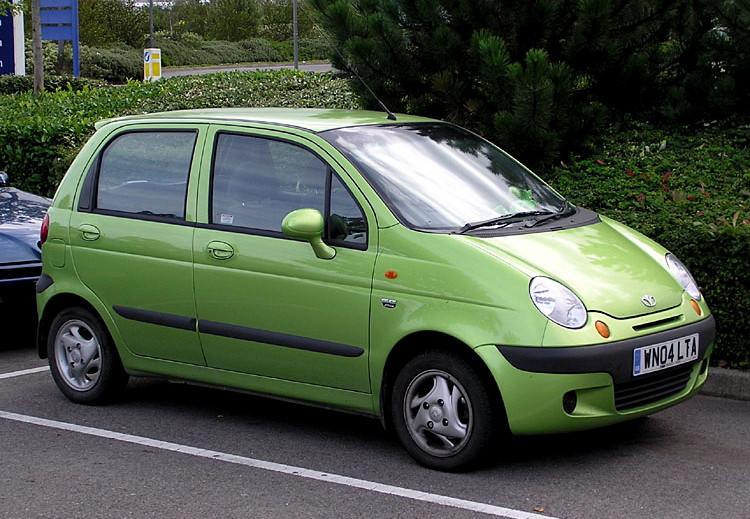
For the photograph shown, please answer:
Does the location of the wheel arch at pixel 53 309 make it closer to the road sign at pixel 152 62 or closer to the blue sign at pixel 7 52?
the blue sign at pixel 7 52

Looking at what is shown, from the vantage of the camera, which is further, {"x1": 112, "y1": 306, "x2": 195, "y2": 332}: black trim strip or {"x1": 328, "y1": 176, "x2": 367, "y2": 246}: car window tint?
{"x1": 112, "y1": 306, "x2": 195, "y2": 332}: black trim strip

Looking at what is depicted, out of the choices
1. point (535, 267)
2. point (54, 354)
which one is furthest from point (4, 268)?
point (535, 267)

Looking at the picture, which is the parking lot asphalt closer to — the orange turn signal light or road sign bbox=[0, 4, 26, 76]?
the orange turn signal light

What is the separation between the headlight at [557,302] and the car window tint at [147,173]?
6.90ft

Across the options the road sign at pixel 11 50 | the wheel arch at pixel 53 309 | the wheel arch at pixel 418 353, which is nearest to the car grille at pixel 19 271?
the wheel arch at pixel 53 309

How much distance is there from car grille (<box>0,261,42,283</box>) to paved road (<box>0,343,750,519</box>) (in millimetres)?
1754

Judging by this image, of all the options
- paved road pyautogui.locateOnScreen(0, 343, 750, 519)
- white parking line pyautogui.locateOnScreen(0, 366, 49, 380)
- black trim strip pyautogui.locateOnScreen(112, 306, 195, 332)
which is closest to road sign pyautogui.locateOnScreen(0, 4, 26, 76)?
white parking line pyautogui.locateOnScreen(0, 366, 49, 380)

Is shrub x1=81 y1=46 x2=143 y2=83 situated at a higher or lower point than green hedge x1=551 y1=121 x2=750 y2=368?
higher

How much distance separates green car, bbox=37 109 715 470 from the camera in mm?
5059

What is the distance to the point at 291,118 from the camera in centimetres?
614

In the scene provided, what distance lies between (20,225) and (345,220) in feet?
13.7

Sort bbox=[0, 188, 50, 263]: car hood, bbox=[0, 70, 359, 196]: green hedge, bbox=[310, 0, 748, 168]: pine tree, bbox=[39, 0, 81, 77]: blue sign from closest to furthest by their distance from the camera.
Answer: bbox=[0, 188, 50, 263]: car hood → bbox=[310, 0, 748, 168]: pine tree → bbox=[0, 70, 359, 196]: green hedge → bbox=[39, 0, 81, 77]: blue sign

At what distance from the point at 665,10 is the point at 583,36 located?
0.84m

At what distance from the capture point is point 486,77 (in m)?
9.80
